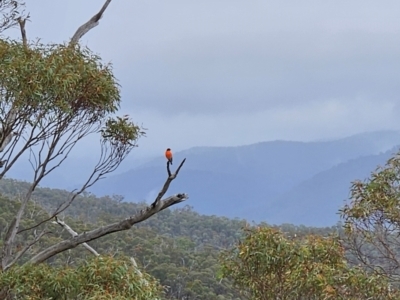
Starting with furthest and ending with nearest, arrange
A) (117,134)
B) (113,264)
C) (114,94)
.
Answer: (117,134) < (114,94) < (113,264)

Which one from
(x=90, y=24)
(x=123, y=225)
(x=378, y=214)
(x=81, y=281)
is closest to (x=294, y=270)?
(x=378, y=214)

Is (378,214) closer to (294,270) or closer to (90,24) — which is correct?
(294,270)

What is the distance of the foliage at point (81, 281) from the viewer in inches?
146

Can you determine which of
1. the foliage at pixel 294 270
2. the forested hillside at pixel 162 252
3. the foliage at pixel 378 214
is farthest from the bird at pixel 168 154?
the forested hillside at pixel 162 252

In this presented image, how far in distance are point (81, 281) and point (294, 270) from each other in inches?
99.1

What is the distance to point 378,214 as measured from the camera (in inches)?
235

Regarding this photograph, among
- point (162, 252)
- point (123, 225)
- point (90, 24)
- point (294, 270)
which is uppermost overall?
point (162, 252)

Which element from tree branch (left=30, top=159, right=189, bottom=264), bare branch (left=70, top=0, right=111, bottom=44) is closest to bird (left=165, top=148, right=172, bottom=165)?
tree branch (left=30, top=159, right=189, bottom=264)

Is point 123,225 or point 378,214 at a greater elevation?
point 378,214

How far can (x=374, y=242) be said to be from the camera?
6.12 meters

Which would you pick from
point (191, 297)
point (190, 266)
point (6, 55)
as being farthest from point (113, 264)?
point (190, 266)

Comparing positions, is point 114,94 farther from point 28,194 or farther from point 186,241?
point 186,241

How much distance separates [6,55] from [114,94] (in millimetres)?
1132

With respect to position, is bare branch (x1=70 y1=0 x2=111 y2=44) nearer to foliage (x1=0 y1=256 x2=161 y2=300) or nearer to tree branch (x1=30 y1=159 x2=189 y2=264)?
tree branch (x1=30 y1=159 x2=189 y2=264)
